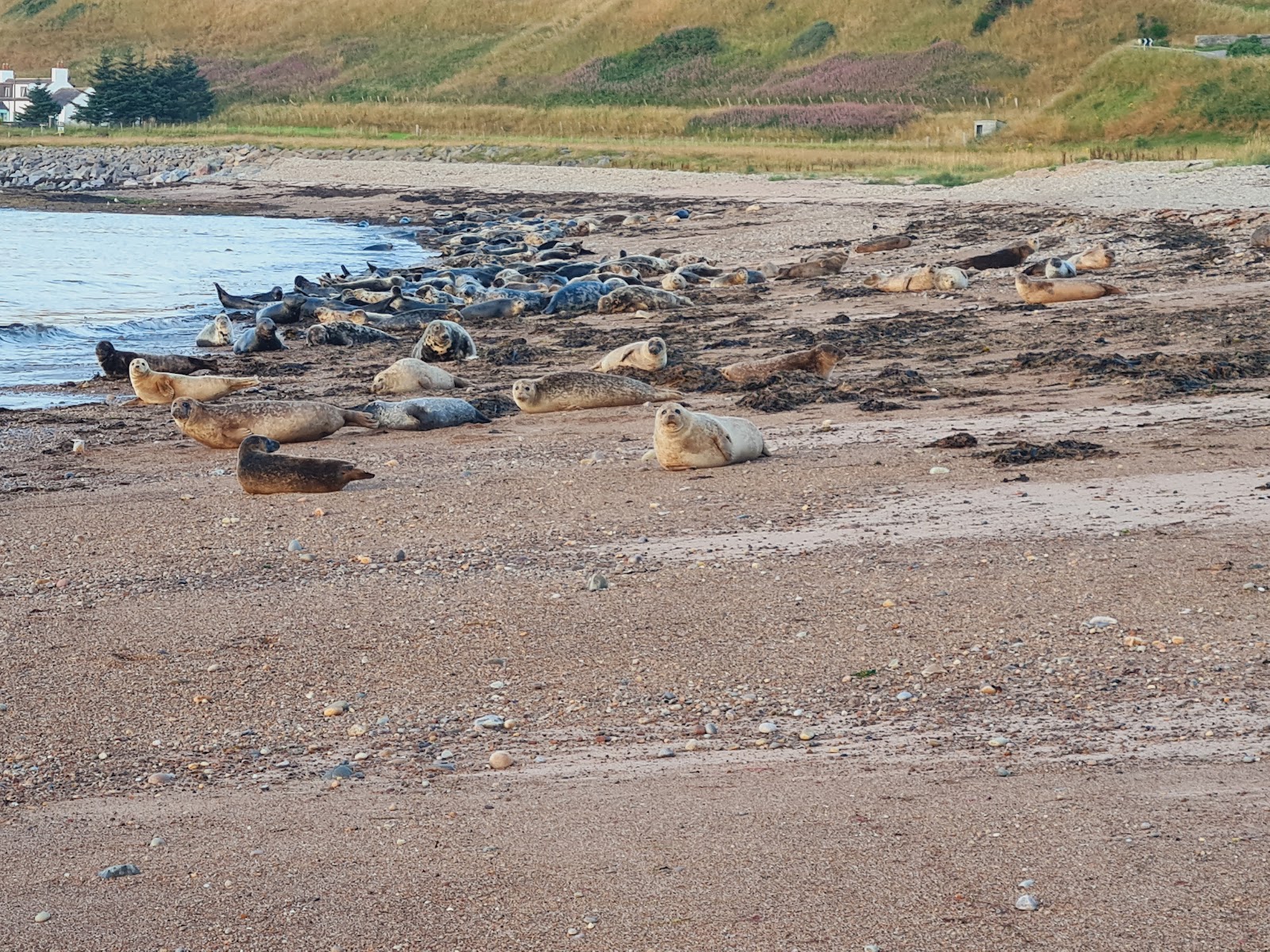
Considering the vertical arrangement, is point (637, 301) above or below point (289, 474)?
below

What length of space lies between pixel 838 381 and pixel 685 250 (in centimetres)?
1103

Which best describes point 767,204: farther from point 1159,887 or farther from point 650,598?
point 1159,887

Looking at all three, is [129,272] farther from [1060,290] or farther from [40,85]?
[40,85]

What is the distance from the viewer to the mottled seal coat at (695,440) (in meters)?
6.02

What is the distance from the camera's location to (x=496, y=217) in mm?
26141

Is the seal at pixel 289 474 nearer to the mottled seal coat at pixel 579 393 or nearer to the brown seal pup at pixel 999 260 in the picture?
the mottled seal coat at pixel 579 393

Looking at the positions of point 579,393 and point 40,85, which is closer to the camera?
point 579,393

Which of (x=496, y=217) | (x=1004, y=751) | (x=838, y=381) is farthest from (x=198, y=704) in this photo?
(x=496, y=217)

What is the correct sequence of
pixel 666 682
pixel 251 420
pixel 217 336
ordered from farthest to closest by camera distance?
1. pixel 217 336
2. pixel 251 420
3. pixel 666 682

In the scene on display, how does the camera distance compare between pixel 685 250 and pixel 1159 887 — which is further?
pixel 685 250

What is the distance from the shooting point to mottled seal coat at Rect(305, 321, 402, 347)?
11.8 m

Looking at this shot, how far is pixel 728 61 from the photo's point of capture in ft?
→ 173

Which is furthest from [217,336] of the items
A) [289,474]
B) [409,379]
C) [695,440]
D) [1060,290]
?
[695,440]

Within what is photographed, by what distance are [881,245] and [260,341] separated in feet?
25.2
